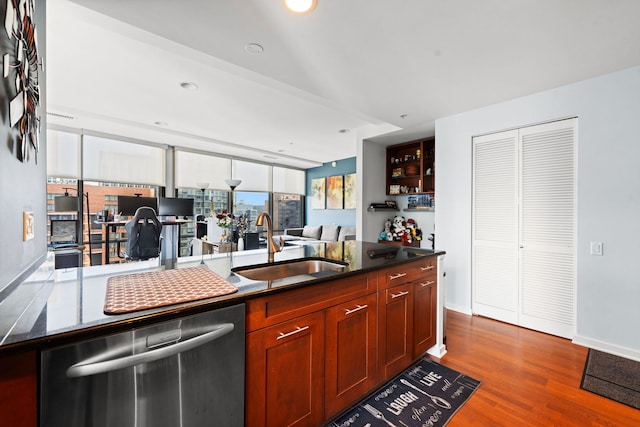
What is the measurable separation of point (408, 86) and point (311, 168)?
5.74 metres

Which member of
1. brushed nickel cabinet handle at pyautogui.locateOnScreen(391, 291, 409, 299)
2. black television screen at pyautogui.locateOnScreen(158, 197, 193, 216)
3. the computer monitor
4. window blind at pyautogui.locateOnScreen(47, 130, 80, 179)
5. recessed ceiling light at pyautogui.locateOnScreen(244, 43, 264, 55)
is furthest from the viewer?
black television screen at pyautogui.locateOnScreen(158, 197, 193, 216)

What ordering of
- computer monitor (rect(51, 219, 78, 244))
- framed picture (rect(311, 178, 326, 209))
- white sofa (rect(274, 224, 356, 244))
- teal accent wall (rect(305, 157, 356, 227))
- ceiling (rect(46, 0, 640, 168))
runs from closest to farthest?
ceiling (rect(46, 0, 640, 168)), computer monitor (rect(51, 219, 78, 244)), white sofa (rect(274, 224, 356, 244)), teal accent wall (rect(305, 157, 356, 227)), framed picture (rect(311, 178, 326, 209))

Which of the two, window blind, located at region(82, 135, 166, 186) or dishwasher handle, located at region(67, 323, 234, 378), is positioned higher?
window blind, located at region(82, 135, 166, 186)

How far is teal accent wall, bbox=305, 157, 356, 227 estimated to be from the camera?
23.9ft

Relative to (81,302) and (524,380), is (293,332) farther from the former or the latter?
(524,380)

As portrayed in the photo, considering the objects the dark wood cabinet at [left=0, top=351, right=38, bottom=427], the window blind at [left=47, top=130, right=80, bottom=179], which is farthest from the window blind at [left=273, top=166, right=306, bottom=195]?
the dark wood cabinet at [left=0, top=351, right=38, bottom=427]

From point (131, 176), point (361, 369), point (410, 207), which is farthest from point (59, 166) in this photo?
point (410, 207)

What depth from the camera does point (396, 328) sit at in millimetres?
1925

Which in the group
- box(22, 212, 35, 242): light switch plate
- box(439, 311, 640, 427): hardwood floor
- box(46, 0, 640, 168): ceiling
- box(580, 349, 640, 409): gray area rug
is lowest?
box(439, 311, 640, 427): hardwood floor

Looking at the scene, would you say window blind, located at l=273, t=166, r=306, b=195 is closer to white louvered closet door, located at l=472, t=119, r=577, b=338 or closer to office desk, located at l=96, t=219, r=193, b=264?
office desk, located at l=96, t=219, r=193, b=264

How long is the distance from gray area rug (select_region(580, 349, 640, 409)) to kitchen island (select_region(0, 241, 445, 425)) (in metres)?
1.07

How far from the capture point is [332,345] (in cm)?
150

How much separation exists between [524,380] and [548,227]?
1641mm

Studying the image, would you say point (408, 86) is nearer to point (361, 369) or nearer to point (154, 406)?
point (361, 369)
